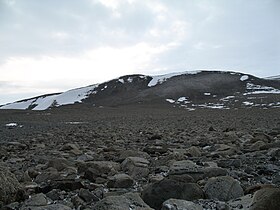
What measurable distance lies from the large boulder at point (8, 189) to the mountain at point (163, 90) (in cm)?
5748

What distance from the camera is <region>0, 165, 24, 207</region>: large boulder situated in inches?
168

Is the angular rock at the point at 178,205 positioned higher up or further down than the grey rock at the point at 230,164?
higher up

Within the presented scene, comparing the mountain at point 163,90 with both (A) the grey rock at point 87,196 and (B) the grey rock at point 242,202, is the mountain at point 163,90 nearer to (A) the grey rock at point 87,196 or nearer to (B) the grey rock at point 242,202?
(A) the grey rock at point 87,196

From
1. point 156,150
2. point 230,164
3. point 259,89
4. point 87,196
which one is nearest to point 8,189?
point 87,196

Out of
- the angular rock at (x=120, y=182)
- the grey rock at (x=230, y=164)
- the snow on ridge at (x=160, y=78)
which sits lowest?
the grey rock at (x=230, y=164)

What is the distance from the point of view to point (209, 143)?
10211 millimetres

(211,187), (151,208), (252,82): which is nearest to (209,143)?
(211,187)

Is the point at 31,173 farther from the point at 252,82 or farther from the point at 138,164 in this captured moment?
the point at 252,82

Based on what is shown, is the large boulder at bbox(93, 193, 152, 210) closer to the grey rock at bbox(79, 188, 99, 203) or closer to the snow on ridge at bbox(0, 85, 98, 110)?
the grey rock at bbox(79, 188, 99, 203)

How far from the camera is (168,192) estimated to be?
416 cm

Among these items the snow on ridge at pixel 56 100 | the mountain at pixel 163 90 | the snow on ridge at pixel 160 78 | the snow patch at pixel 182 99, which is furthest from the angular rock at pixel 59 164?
the snow on ridge at pixel 160 78

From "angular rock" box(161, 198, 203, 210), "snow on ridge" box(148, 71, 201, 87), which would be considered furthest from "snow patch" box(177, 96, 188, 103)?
"angular rock" box(161, 198, 203, 210)

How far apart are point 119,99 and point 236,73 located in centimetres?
3245

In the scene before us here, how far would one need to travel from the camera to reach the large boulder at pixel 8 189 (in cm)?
426
